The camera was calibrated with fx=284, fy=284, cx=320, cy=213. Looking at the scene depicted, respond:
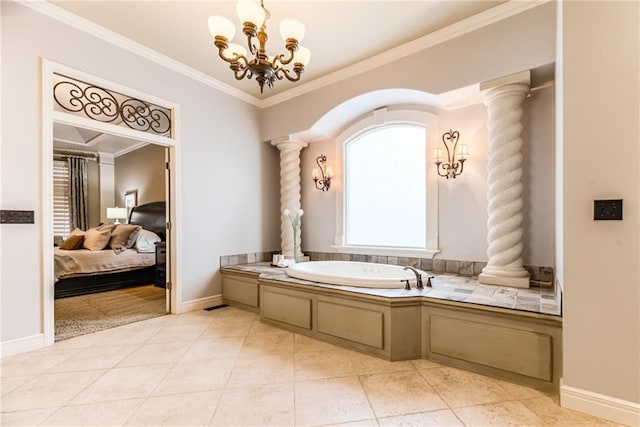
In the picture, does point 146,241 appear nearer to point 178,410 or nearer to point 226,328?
point 226,328

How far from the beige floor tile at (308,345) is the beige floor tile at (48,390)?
1.41 m

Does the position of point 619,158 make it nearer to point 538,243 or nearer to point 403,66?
point 538,243

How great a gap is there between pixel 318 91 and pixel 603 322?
343 centimetres

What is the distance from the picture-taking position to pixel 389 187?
12.3 ft

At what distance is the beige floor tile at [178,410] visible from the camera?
58.2 inches

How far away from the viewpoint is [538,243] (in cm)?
263

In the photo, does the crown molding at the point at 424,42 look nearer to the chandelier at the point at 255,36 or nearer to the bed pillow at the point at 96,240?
the chandelier at the point at 255,36

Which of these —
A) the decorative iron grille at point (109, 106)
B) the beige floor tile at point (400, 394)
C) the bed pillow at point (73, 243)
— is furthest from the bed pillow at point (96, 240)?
the beige floor tile at point (400, 394)

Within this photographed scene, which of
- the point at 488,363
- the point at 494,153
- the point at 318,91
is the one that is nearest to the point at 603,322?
the point at 488,363

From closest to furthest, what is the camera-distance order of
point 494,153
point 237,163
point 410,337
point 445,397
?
point 445,397 → point 410,337 → point 494,153 → point 237,163

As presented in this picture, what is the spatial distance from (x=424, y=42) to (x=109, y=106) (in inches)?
127

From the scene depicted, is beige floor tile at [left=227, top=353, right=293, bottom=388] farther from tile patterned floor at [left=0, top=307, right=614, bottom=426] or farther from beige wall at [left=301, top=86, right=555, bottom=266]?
beige wall at [left=301, top=86, right=555, bottom=266]

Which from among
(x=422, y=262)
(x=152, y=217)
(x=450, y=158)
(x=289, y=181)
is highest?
(x=450, y=158)

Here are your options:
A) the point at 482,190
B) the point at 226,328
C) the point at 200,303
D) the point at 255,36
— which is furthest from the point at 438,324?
the point at 200,303
